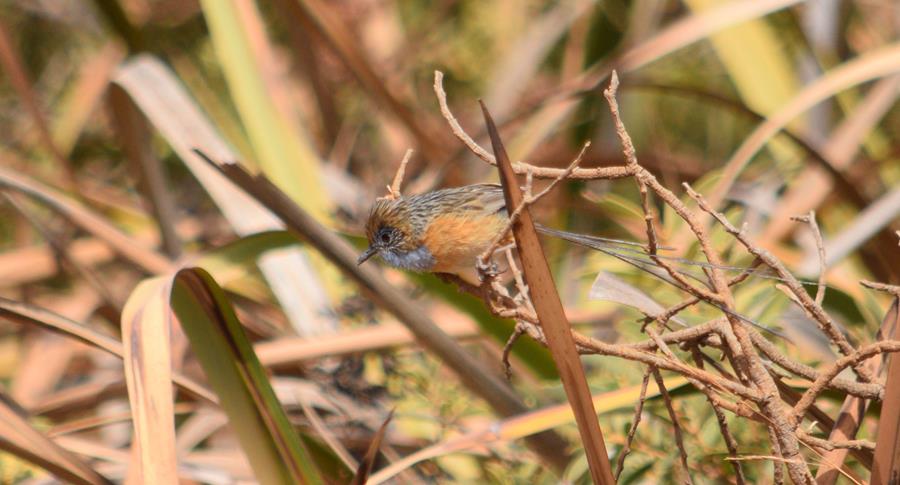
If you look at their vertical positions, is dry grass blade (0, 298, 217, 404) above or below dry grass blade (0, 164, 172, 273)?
below

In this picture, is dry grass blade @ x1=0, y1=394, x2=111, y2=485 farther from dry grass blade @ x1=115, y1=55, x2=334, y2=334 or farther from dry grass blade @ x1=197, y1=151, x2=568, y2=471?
dry grass blade @ x1=115, y1=55, x2=334, y2=334

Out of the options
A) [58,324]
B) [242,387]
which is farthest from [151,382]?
[58,324]

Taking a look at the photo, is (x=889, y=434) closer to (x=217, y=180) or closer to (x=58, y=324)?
(x=58, y=324)

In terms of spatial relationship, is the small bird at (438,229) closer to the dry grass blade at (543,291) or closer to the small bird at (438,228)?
the small bird at (438,228)

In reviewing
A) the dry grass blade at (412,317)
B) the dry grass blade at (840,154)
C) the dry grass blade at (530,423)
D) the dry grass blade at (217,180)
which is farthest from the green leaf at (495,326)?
the dry grass blade at (840,154)

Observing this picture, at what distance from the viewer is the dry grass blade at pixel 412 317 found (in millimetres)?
1415

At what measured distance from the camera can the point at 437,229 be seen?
158 cm

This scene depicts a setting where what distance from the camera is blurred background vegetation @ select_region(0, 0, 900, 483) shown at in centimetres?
174

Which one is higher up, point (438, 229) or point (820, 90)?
point (820, 90)

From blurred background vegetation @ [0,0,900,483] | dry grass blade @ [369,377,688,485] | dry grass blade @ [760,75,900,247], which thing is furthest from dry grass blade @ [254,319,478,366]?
dry grass blade @ [760,75,900,247]

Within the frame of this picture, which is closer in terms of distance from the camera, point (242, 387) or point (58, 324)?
point (242, 387)

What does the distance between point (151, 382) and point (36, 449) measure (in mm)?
225

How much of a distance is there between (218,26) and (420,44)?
988 millimetres

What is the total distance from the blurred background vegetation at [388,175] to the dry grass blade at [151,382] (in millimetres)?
21
